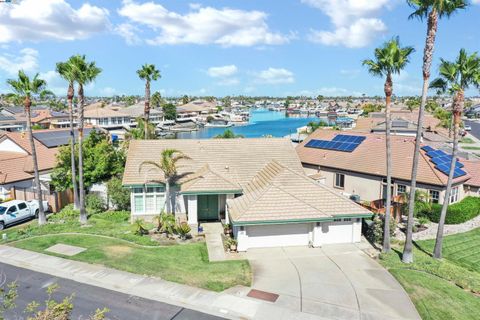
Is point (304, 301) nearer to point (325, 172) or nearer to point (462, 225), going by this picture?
point (462, 225)

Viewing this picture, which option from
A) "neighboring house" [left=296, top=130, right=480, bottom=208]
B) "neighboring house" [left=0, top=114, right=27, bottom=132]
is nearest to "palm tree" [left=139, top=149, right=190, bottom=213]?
"neighboring house" [left=296, top=130, right=480, bottom=208]

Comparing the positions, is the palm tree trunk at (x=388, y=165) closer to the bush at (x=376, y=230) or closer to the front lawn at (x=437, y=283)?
the front lawn at (x=437, y=283)

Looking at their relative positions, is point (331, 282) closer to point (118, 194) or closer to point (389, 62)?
point (389, 62)

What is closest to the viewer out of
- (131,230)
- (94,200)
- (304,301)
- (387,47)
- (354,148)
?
(304,301)

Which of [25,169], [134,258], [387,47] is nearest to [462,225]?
[387,47]

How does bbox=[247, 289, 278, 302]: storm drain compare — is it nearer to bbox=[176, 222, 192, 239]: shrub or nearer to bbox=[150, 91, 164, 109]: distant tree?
bbox=[176, 222, 192, 239]: shrub

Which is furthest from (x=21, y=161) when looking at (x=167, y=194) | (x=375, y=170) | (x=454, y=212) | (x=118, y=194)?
(x=454, y=212)
